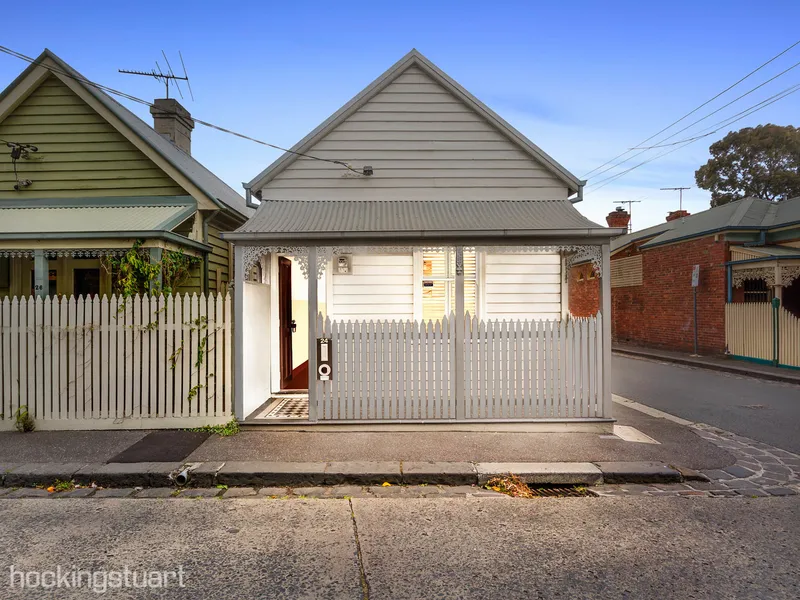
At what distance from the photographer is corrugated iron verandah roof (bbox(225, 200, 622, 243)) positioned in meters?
6.37

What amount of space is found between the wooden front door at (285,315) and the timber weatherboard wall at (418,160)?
1519 mm

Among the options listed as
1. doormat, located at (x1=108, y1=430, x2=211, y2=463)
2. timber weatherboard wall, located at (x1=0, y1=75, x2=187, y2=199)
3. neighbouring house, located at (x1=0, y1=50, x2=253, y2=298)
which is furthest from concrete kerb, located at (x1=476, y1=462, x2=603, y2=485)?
timber weatherboard wall, located at (x1=0, y1=75, x2=187, y2=199)

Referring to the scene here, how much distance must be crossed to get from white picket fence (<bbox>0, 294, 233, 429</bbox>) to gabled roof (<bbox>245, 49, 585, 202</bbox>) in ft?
9.20

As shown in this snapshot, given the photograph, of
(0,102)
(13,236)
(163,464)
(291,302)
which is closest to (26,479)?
(163,464)

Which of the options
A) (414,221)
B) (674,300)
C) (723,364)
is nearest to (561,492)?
(414,221)

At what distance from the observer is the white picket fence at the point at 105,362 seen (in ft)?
21.0

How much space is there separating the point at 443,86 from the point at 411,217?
9.10 ft

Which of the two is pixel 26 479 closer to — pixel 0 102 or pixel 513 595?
pixel 513 595

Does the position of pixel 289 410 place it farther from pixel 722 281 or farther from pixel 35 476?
pixel 722 281

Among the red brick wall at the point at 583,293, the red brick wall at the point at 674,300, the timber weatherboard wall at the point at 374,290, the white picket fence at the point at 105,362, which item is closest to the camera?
the white picket fence at the point at 105,362

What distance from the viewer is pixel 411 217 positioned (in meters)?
7.11

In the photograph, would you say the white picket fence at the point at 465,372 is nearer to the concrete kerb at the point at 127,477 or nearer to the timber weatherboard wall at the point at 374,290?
the timber weatherboard wall at the point at 374,290

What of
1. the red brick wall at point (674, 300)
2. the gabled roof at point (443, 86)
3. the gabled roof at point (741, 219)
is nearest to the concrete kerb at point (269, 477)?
the gabled roof at point (443, 86)

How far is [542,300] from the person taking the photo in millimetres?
8000
